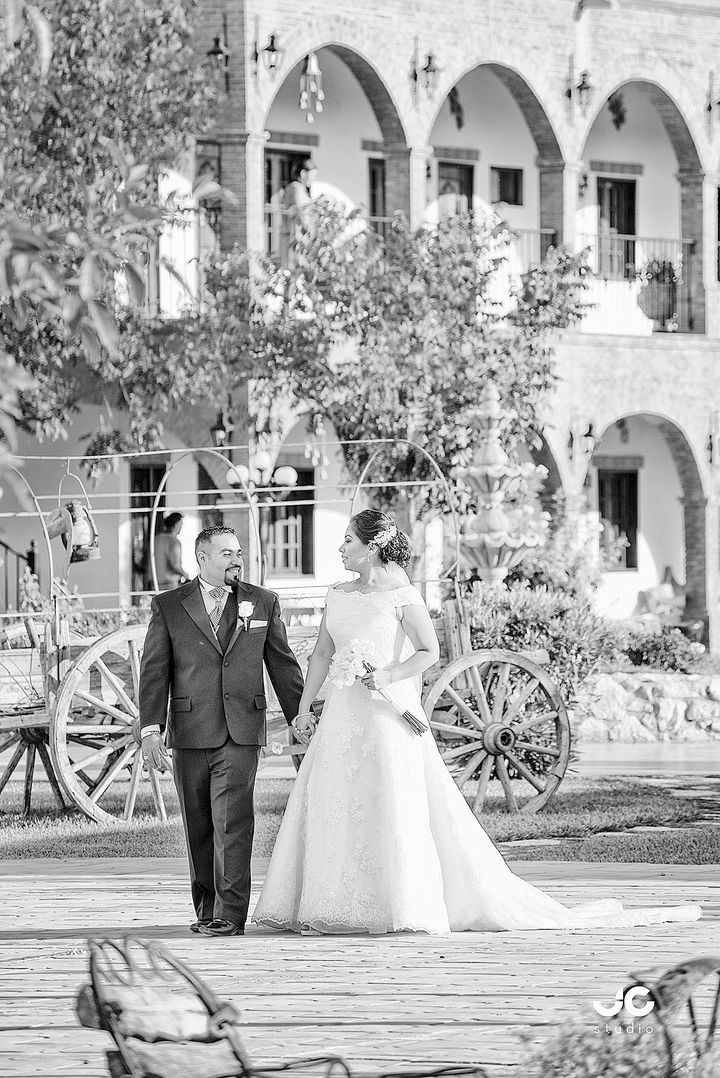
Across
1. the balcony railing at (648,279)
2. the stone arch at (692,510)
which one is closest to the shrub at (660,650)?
the stone arch at (692,510)

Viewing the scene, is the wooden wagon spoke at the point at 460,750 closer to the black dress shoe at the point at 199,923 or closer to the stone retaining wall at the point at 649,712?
the black dress shoe at the point at 199,923

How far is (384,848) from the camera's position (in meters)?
8.57

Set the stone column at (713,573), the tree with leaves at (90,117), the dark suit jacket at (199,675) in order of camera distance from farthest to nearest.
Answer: the stone column at (713,573) < the tree with leaves at (90,117) < the dark suit jacket at (199,675)

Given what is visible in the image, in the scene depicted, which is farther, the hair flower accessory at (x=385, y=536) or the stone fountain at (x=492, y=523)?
the stone fountain at (x=492, y=523)

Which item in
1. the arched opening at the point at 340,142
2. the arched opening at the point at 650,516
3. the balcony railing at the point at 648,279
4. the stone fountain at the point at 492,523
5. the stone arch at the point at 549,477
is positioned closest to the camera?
the stone fountain at the point at 492,523

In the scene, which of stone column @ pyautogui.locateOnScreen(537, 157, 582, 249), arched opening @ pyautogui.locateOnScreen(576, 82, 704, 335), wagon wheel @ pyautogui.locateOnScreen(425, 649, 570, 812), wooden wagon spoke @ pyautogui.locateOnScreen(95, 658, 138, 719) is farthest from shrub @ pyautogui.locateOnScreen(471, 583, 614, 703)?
arched opening @ pyautogui.locateOnScreen(576, 82, 704, 335)

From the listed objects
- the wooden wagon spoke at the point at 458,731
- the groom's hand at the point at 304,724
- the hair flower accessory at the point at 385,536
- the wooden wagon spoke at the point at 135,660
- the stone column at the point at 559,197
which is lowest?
the wooden wagon spoke at the point at 458,731

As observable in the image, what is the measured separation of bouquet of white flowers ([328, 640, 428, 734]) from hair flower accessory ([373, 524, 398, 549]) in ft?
1.41

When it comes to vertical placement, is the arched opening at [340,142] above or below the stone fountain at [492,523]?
above

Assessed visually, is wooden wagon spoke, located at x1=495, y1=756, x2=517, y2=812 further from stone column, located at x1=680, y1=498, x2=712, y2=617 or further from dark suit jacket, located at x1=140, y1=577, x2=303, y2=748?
stone column, located at x1=680, y1=498, x2=712, y2=617

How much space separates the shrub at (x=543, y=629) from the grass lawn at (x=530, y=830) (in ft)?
4.53

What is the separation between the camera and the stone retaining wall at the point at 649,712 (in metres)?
19.1

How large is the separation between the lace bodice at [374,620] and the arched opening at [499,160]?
1732 cm

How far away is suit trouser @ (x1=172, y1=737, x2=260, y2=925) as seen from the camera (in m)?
8.50
